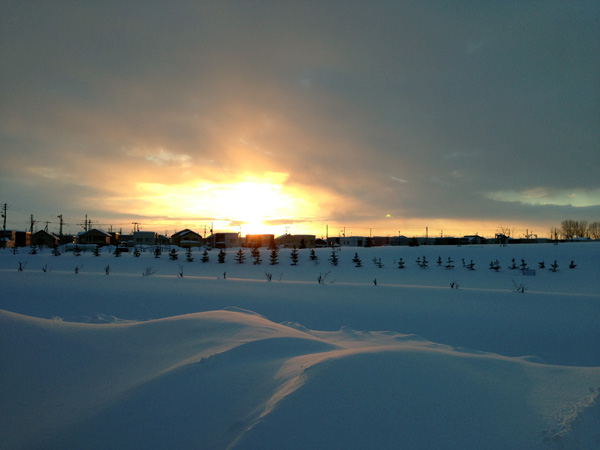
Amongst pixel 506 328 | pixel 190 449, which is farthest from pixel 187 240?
pixel 190 449

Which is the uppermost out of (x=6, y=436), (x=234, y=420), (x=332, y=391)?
(x=332, y=391)

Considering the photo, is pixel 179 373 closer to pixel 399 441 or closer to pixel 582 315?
pixel 399 441

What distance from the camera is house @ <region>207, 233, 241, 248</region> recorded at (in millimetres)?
55688

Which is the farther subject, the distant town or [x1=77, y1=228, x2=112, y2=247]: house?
[x1=77, y1=228, x2=112, y2=247]: house

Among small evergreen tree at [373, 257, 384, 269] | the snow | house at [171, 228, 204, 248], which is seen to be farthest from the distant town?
the snow

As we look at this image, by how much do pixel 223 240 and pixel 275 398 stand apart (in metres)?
57.1

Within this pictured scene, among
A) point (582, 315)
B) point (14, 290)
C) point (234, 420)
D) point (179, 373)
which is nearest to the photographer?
point (234, 420)

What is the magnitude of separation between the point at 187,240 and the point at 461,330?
52079 mm

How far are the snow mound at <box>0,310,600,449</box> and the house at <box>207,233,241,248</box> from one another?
51.3 meters

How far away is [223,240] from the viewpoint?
2308 inches

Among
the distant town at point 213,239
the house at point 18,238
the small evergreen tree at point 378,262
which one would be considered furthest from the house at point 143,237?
the small evergreen tree at point 378,262

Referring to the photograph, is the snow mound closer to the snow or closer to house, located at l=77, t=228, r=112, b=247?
the snow

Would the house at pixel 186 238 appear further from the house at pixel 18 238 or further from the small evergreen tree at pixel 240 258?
the small evergreen tree at pixel 240 258

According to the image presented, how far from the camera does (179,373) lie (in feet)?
13.4
